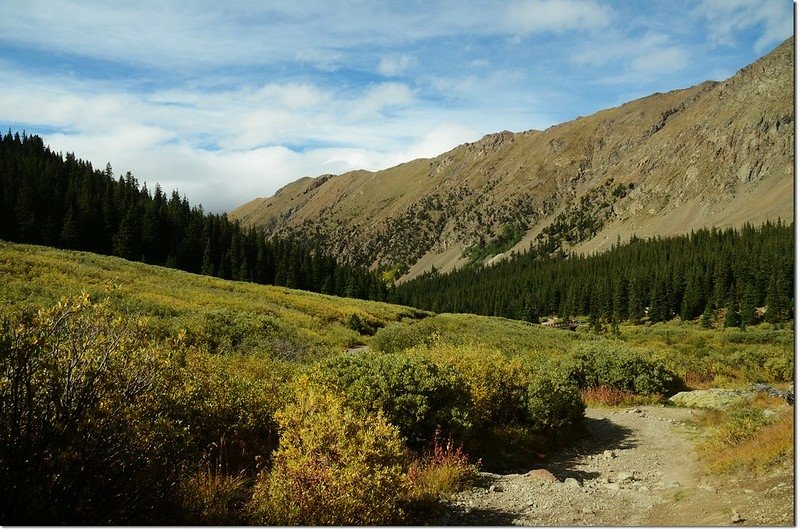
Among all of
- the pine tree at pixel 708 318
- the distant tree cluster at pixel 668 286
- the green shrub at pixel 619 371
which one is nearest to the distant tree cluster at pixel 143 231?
the distant tree cluster at pixel 668 286

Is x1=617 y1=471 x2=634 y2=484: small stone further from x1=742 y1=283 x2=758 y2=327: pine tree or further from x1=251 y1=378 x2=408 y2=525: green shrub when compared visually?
x1=742 y1=283 x2=758 y2=327: pine tree

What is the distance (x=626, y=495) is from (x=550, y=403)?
4.69 metres

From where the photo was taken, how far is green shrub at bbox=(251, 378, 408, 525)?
6387 mm

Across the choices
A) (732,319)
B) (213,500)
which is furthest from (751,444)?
(732,319)

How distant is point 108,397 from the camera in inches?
238

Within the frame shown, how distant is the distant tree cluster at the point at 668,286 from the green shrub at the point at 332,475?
90.4 m

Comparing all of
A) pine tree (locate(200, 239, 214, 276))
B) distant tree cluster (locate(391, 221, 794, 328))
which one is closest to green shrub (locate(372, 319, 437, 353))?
pine tree (locate(200, 239, 214, 276))

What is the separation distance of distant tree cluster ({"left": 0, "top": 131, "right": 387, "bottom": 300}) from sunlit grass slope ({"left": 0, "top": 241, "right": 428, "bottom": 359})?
149 ft

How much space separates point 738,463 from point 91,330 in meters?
11.1

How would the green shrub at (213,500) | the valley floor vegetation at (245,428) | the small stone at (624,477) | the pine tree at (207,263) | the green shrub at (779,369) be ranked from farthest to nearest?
the pine tree at (207,263) → the green shrub at (779,369) → the small stone at (624,477) → the green shrub at (213,500) → the valley floor vegetation at (245,428)

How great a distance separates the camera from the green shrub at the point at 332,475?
6387 millimetres

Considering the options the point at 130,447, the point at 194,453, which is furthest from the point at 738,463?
the point at 130,447

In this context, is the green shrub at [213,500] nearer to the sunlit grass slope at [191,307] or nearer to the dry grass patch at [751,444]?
the sunlit grass slope at [191,307]

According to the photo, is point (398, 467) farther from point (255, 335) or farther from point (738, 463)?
point (255, 335)
